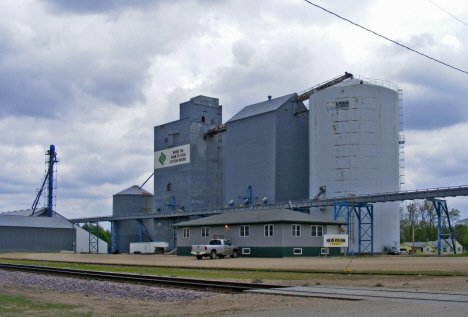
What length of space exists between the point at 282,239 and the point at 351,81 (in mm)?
28145

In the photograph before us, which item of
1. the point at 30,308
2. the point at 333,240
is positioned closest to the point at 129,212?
the point at 333,240

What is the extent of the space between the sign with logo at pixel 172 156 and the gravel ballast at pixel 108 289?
5683cm

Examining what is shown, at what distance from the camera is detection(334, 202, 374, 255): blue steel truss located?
57.3 m

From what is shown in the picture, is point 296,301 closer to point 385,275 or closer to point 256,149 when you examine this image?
point 385,275

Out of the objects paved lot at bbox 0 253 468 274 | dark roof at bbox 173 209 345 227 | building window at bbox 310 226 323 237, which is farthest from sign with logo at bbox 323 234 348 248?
building window at bbox 310 226 323 237

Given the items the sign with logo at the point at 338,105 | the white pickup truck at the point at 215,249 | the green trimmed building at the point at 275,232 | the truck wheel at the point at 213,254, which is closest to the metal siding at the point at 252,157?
the sign with logo at the point at 338,105

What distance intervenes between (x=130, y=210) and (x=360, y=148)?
51970 millimetres

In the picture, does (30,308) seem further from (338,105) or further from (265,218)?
(338,105)

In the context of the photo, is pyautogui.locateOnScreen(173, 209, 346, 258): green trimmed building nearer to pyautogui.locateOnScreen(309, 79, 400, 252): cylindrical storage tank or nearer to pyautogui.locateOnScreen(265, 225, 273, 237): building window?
pyautogui.locateOnScreen(265, 225, 273, 237): building window

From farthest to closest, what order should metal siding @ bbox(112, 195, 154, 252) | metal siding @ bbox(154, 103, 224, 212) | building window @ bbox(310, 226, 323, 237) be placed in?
1. metal siding @ bbox(112, 195, 154, 252)
2. metal siding @ bbox(154, 103, 224, 212)
3. building window @ bbox(310, 226, 323, 237)

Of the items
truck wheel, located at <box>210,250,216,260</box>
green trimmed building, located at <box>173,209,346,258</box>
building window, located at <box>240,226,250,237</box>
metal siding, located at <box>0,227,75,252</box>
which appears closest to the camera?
truck wheel, located at <box>210,250,216,260</box>

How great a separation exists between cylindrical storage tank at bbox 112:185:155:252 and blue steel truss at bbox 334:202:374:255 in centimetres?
4154

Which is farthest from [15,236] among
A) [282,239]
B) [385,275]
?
[385,275]

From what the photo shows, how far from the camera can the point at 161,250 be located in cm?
7800
